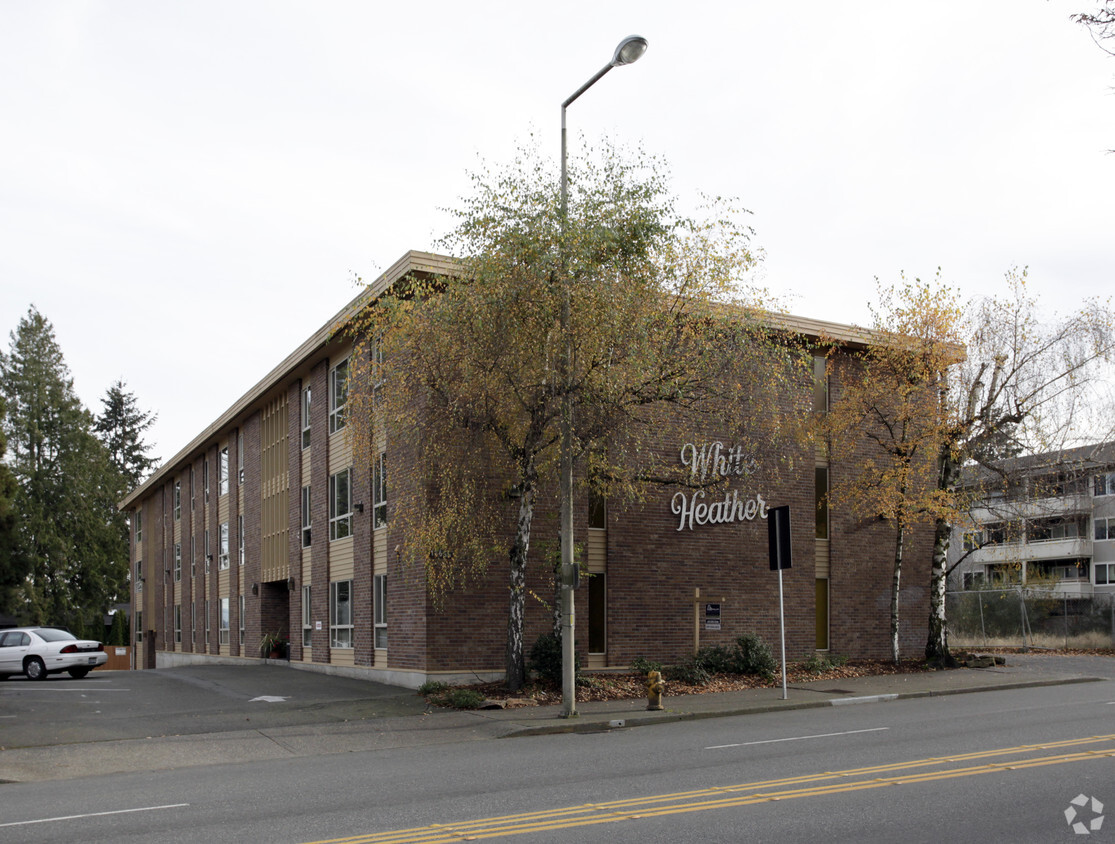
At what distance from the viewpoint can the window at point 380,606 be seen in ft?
78.3

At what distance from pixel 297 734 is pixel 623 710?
5.24m

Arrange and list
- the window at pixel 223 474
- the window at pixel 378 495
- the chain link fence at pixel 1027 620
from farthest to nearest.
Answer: the window at pixel 223 474 → the chain link fence at pixel 1027 620 → the window at pixel 378 495

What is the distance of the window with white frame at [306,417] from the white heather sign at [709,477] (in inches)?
428

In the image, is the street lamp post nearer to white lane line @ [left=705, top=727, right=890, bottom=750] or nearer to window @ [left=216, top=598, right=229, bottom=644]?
white lane line @ [left=705, top=727, right=890, bottom=750]

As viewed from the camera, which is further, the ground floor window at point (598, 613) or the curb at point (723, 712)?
the ground floor window at point (598, 613)

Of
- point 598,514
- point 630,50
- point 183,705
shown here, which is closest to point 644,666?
point 598,514

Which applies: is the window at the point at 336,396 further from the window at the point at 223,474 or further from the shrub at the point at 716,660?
the window at the point at 223,474

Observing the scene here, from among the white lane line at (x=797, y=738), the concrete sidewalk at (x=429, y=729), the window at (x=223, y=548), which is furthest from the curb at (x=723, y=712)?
the window at (x=223, y=548)

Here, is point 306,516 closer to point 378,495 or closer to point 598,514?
point 378,495

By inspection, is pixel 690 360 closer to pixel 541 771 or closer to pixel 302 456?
pixel 541 771

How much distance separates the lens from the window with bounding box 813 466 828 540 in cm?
2658

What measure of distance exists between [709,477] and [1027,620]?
660 inches

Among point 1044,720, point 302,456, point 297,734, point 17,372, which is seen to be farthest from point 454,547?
point 17,372

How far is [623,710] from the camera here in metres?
17.7
